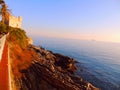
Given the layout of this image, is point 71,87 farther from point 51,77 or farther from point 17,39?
point 17,39

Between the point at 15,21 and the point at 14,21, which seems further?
the point at 15,21

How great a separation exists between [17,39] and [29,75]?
13.5m

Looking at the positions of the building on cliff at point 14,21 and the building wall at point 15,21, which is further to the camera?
the building wall at point 15,21

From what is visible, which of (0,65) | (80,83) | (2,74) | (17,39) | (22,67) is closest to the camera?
(2,74)

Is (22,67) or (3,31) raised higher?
(3,31)

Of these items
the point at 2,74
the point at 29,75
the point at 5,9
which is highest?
the point at 5,9

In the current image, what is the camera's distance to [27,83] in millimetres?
24156

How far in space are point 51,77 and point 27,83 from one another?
445 cm

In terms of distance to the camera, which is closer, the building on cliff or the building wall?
the building on cliff

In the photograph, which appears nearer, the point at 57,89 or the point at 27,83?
the point at 27,83

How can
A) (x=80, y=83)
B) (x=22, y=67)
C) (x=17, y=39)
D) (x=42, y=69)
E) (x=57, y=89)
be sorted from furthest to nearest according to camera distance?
(x=17, y=39), (x=80, y=83), (x=42, y=69), (x=22, y=67), (x=57, y=89)

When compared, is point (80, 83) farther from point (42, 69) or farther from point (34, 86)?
point (34, 86)

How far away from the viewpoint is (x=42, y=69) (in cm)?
2933

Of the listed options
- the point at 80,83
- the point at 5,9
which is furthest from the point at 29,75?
the point at 5,9
